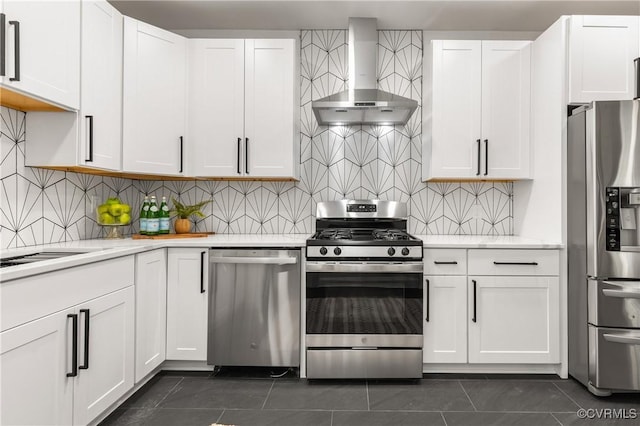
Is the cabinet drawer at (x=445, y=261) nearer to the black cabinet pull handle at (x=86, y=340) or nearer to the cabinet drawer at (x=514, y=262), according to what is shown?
the cabinet drawer at (x=514, y=262)

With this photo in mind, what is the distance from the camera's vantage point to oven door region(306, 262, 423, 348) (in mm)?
2631

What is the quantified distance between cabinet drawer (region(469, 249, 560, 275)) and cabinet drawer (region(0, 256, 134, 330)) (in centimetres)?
213

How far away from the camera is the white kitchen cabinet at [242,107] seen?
9.98 ft

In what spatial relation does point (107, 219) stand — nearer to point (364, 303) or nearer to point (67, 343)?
point (67, 343)

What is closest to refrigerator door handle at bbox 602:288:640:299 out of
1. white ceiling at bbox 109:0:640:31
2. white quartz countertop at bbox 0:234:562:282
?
white quartz countertop at bbox 0:234:562:282

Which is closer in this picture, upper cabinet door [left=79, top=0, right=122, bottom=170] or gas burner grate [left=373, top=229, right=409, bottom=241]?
upper cabinet door [left=79, top=0, right=122, bottom=170]

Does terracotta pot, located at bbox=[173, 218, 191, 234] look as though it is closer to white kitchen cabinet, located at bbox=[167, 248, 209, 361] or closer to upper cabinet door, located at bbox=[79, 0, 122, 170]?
white kitchen cabinet, located at bbox=[167, 248, 209, 361]

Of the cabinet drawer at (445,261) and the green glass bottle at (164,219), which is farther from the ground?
the green glass bottle at (164,219)

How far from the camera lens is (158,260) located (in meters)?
2.62

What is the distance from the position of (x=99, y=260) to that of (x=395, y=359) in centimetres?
182

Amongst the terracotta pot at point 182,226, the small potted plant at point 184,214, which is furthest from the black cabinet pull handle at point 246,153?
the terracotta pot at point 182,226

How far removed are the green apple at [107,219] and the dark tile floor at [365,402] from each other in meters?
1.09

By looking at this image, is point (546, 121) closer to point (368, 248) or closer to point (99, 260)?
point (368, 248)

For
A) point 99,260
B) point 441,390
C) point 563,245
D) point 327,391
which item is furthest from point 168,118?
point 563,245
